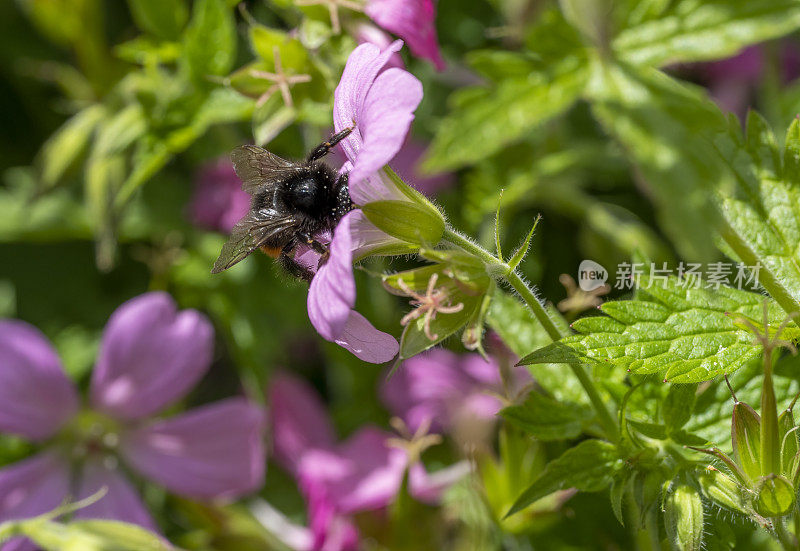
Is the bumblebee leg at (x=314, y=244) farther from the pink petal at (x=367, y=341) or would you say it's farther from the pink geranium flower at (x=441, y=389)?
the pink geranium flower at (x=441, y=389)

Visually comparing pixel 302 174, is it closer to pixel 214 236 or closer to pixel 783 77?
pixel 214 236

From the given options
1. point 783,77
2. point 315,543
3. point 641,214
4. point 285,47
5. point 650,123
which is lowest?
point 315,543

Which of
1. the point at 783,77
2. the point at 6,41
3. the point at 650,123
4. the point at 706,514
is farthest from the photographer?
the point at 6,41

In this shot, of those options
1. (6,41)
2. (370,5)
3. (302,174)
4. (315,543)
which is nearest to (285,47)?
(370,5)

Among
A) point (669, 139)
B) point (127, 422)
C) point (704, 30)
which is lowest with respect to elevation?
point (127, 422)

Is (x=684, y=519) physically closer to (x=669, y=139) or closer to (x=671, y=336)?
(x=671, y=336)

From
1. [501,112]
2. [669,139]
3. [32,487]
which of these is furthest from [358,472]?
[669,139]
